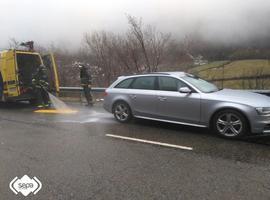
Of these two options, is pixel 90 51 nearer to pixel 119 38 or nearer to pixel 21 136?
pixel 119 38

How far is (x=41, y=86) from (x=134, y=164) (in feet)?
26.3

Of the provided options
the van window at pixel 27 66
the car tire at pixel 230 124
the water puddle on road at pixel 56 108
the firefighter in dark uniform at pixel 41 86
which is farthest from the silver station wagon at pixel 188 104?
the van window at pixel 27 66

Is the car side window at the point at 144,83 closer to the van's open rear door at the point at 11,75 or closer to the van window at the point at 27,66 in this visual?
the van's open rear door at the point at 11,75

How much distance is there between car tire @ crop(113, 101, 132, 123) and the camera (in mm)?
8203

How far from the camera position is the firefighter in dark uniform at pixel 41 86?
38.4ft

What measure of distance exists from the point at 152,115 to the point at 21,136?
3272 millimetres

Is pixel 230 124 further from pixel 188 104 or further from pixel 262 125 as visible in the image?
pixel 188 104

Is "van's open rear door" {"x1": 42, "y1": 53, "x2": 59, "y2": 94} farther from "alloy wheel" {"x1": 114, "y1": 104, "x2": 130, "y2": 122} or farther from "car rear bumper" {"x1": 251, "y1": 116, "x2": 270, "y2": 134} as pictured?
"car rear bumper" {"x1": 251, "y1": 116, "x2": 270, "y2": 134}

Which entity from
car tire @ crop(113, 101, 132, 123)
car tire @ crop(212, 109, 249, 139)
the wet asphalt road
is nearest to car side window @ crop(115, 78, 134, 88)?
car tire @ crop(113, 101, 132, 123)

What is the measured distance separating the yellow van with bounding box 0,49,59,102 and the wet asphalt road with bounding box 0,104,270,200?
448 cm

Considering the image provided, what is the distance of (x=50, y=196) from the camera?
3865 mm

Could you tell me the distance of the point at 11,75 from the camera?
460 inches

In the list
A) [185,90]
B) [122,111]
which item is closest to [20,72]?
[122,111]

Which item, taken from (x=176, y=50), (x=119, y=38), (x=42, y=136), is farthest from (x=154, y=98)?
(x=119, y=38)
